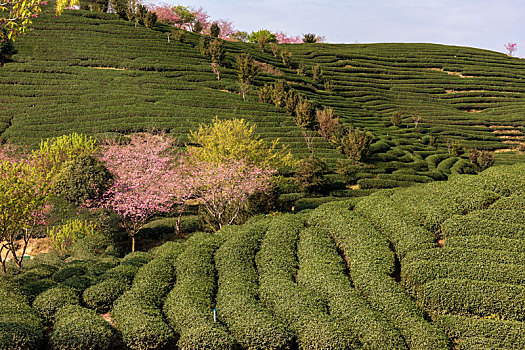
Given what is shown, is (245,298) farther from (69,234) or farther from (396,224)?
(69,234)

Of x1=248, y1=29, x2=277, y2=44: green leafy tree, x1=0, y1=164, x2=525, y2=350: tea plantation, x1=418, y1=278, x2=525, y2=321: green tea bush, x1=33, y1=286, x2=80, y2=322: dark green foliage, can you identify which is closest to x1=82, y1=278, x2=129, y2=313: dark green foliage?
x1=0, y1=164, x2=525, y2=350: tea plantation

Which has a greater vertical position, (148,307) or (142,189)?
(142,189)

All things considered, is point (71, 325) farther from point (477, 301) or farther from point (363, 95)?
point (363, 95)

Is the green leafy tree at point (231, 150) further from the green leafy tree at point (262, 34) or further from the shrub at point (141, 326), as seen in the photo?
the green leafy tree at point (262, 34)

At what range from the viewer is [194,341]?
1273cm

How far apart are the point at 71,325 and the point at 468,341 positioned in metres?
12.6

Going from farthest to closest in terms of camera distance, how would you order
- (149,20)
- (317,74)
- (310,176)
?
(149,20), (317,74), (310,176)

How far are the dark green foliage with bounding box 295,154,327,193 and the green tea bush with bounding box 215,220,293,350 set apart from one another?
46.4 feet

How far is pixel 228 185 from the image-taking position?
998 inches

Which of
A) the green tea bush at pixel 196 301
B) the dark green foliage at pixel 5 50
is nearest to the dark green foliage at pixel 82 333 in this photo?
the green tea bush at pixel 196 301

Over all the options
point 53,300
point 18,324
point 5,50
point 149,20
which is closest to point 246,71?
point 149,20

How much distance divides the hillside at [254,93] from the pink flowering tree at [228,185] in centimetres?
1485

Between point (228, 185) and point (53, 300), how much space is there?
1246 centimetres

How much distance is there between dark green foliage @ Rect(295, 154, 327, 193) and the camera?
3403cm
